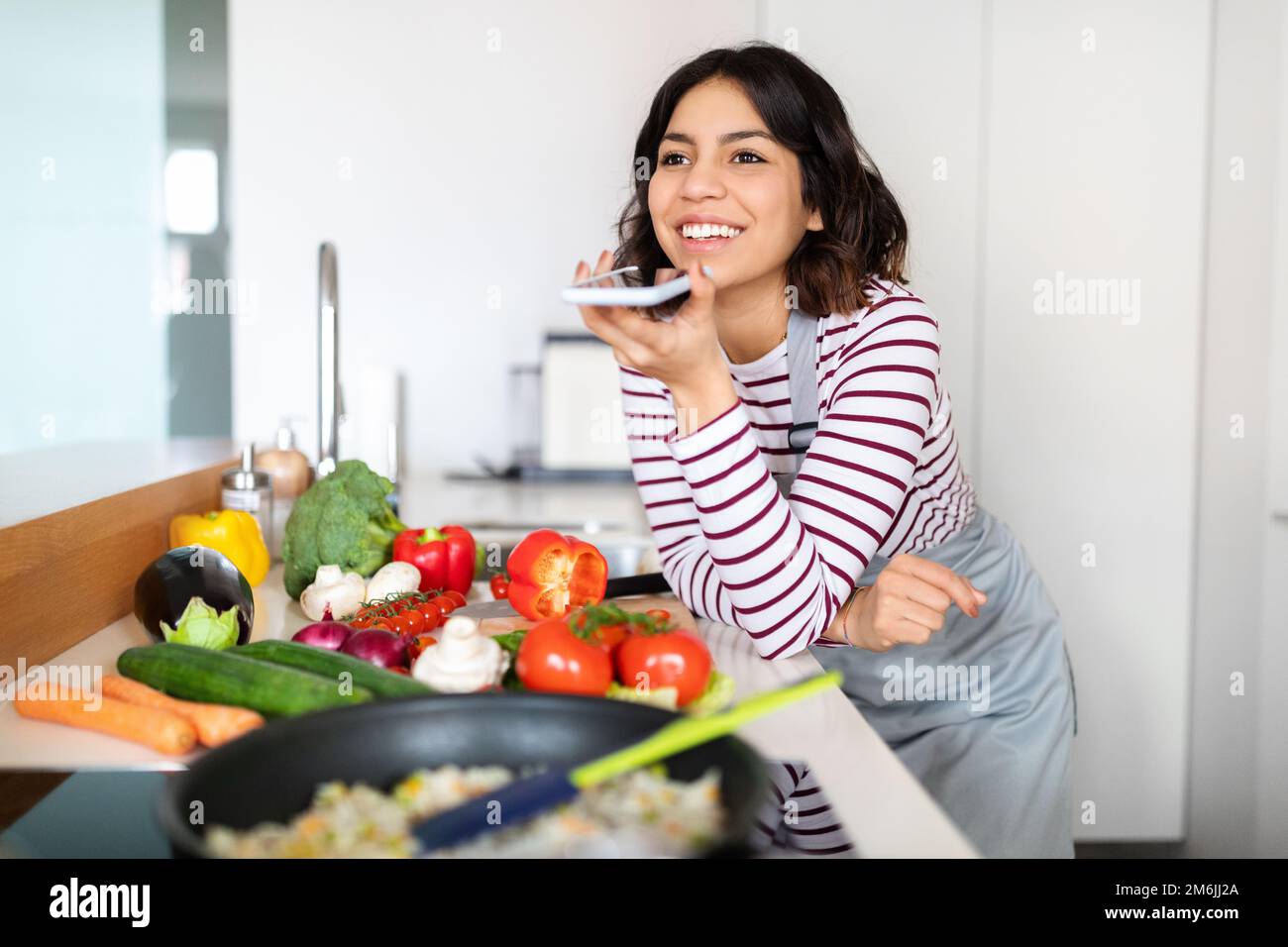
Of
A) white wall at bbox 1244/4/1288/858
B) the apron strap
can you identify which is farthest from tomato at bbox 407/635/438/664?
white wall at bbox 1244/4/1288/858

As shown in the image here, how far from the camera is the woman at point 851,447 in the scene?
3.56ft

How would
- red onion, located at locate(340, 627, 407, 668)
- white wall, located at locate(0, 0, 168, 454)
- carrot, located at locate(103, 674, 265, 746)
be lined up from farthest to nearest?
white wall, located at locate(0, 0, 168, 454) → red onion, located at locate(340, 627, 407, 668) → carrot, located at locate(103, 674, 265, 746)

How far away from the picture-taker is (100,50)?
2.93 m

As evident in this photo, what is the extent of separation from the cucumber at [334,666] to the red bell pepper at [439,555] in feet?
1.35

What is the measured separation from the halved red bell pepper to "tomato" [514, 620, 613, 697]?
0.28 meters

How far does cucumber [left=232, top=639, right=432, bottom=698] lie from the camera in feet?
2.61

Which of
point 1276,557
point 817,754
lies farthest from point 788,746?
point 1276,557

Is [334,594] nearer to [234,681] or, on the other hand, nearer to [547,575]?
[547,575]

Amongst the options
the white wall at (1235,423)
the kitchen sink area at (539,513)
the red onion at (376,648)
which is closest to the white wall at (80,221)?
the kitchen sink area at (539,513)

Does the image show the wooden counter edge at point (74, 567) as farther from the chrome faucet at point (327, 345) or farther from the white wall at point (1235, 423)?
the white wall at point (1235, 423)

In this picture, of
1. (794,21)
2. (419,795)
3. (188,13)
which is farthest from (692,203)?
(188,13)

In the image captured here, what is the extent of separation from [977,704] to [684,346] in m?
0.64

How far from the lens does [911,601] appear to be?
1.06 m

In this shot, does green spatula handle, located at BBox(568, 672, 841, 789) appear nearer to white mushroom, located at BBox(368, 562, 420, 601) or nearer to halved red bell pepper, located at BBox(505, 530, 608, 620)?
halved red bell pepper, located at BBox(505, 530, 608, 620)
